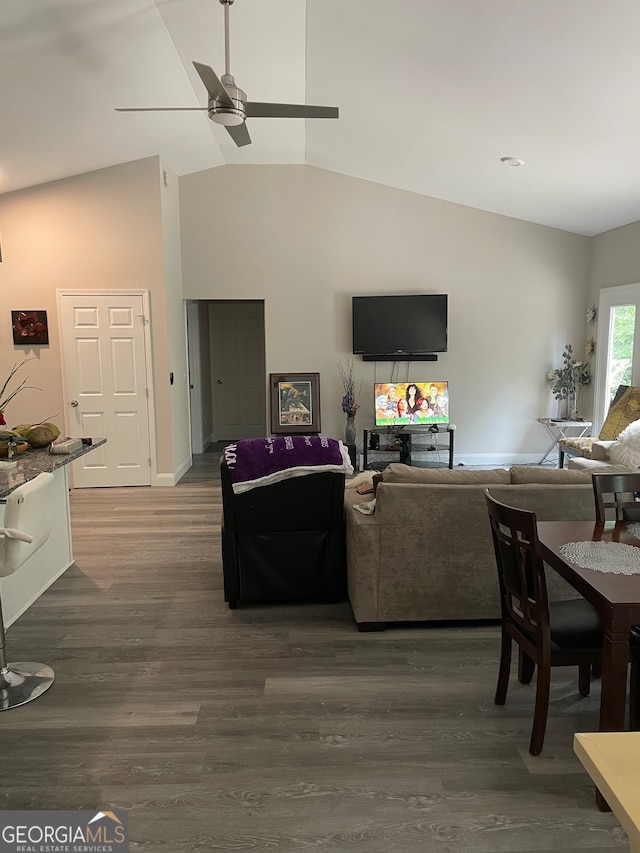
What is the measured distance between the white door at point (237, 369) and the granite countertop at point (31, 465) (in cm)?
520

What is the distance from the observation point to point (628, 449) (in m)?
5.23

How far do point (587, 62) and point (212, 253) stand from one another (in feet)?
15.0

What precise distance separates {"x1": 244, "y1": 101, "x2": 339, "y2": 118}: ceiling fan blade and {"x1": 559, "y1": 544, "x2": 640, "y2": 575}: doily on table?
8.95ft

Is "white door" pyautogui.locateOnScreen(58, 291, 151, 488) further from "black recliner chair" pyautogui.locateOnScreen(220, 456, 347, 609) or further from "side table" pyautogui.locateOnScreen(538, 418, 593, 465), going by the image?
"side table" pyautogui.locateOnScreen(538, 418, 593, 465)

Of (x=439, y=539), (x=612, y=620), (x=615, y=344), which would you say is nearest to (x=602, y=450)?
(x=615, y=344)

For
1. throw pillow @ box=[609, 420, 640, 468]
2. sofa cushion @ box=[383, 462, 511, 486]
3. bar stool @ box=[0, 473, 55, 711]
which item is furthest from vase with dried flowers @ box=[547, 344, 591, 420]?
bar stool @ box=[0, 473, 55, 711]

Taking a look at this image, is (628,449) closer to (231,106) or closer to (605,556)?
(605,556)

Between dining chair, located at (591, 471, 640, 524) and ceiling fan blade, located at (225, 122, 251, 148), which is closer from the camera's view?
dining chair, located at (591, 471, 640, 524)

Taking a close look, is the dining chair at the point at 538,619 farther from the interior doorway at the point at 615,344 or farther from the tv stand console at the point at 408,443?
the interior doorway at the point at 615,344

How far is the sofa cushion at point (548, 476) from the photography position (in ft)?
10.6

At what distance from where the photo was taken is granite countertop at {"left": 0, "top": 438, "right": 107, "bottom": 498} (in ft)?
9.77

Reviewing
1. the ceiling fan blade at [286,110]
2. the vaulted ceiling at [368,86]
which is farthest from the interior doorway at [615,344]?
the ceiling fan blade at [286,110]

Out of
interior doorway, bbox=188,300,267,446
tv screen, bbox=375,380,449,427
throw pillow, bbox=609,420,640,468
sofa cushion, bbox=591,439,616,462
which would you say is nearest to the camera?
throw pillow, bbox=609,420,640,468

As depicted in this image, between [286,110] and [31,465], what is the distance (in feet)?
8.33
